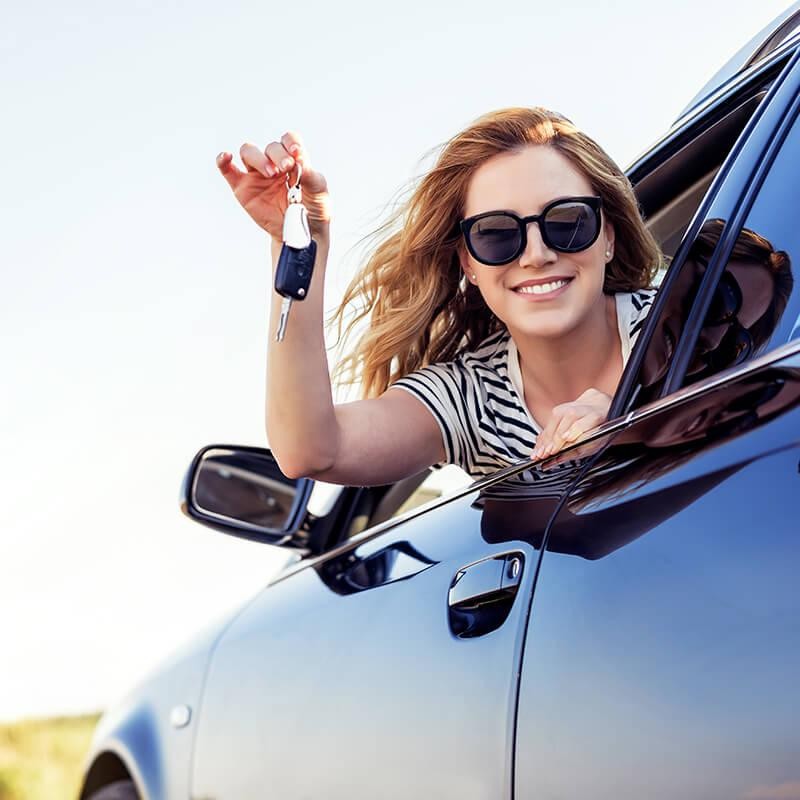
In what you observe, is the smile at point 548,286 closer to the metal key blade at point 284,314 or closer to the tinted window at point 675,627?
the metal key blade at point 284,314

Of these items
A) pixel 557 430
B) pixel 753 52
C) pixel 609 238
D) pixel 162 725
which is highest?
pixel 753 52

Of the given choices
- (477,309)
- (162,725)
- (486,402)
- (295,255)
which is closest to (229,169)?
(295,255)

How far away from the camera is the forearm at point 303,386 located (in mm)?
1982

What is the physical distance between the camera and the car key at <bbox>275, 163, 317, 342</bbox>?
1.75 meters

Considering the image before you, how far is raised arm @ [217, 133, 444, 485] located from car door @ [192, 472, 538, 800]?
5.7 inches

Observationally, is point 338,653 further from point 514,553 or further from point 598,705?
point 598,705

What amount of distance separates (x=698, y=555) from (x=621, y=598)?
114 mm

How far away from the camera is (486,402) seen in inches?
84.0

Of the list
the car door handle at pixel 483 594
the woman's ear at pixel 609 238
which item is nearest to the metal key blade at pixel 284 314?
the car door handle at pixel 483 594

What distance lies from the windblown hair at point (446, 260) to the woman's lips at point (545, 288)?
0.78 ft

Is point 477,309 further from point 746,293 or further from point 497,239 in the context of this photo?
point 746,293

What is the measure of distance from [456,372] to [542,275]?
0.31 metres

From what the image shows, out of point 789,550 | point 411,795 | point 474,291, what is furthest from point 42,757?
point 789,550

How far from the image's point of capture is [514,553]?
141cm
